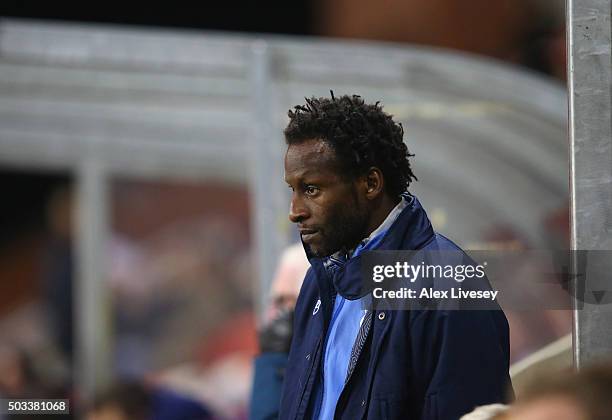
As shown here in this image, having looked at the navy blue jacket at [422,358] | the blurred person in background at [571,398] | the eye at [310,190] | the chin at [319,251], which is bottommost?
the blurred person in background at [571,398]

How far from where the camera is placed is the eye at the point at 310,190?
2.92m

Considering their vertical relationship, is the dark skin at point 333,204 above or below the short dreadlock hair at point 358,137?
below

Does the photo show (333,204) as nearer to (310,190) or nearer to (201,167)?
(310,190)

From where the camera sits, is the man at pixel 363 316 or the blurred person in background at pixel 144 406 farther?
the blurred person in background at pixel 144 406

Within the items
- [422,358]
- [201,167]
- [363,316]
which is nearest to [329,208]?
[363,316]

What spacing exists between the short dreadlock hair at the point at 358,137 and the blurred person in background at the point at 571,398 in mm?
1170

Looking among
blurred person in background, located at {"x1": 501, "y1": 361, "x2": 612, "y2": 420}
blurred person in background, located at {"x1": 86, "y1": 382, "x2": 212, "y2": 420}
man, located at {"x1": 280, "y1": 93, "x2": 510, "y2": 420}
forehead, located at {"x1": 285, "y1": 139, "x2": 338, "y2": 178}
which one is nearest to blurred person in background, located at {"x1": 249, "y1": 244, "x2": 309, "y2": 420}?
man, located at {"x1": 280, "y1": 93, "x2": 510, "y2": 420}

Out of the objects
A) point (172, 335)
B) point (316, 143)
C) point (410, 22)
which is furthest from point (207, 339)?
point (316, 143)

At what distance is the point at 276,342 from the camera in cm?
401

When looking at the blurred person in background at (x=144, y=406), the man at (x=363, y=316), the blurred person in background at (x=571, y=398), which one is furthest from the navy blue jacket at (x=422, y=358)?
the blurred person in background at (x=144, y=406)

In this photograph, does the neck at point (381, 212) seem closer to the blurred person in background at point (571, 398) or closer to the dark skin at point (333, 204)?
the dark skin at point (333, 204)

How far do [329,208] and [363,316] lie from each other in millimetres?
254

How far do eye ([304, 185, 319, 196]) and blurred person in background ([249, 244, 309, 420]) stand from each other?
0.90m

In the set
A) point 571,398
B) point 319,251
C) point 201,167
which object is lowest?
point 571,398
